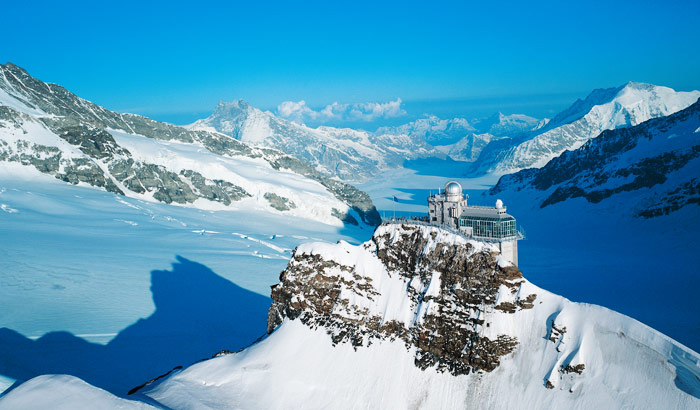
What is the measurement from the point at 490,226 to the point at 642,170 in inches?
5334

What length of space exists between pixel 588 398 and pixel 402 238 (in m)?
18.1

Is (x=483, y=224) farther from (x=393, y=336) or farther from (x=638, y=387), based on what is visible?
(x=638, y=387)

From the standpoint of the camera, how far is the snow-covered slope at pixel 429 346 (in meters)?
28.2

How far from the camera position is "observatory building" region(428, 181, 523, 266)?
4256 centimetres

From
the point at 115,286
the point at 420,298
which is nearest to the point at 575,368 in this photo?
the point at 420,298

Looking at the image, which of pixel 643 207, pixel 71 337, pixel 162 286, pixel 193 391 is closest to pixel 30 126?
pixel 162 286

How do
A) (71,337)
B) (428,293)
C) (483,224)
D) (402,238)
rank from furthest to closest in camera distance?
(71,337)
(483,224)
(402,238)
(428,293)

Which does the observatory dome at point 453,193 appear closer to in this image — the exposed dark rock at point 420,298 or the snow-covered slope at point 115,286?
the exposed dark rock at point 420,298

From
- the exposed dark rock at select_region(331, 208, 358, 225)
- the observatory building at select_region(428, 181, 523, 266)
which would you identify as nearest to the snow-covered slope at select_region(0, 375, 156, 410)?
the observatory building at select_region(428, 181, 523, 266)

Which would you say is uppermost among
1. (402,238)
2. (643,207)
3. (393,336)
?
(643,207)

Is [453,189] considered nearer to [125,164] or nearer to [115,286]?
[115,286]

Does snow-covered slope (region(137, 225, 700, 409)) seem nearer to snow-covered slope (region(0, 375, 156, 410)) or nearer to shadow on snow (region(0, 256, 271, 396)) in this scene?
snow-covered slope (region(0, 375, 156, 410))

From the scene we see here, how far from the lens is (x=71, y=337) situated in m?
52.7

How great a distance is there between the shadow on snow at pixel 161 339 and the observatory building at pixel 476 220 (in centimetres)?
2981
